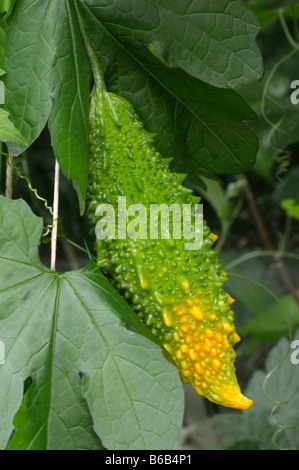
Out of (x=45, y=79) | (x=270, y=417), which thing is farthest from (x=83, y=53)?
(x=270, y=417)

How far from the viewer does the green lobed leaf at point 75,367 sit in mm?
510

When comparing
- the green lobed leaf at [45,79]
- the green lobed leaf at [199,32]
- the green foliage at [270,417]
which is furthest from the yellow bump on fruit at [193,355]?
the green foliage at [270,417]

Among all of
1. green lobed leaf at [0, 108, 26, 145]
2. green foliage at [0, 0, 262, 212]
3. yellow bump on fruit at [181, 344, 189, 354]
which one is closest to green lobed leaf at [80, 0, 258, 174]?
green foliage at [0, 0, 262, 212]

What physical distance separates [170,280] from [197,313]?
0.15 feet

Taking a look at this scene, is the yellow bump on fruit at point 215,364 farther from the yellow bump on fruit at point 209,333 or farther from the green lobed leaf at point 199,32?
the green lobed leaf at point 199,32

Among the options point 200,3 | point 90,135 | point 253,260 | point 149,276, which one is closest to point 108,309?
point 149,276

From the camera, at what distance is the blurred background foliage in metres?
1.15

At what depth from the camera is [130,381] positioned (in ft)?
1.71

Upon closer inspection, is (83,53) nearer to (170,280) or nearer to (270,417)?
(170,280)

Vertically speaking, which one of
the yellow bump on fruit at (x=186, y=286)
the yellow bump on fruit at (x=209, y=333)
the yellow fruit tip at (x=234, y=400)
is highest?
the yellow bump on fruit at (x=186, y=286)

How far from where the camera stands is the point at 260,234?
1736mm

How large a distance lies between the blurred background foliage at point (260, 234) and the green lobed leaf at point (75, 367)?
17cm

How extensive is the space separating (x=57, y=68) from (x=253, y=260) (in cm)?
148

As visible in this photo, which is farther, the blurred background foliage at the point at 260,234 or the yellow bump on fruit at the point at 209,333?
the blurred background foliage at the point at 260,234
